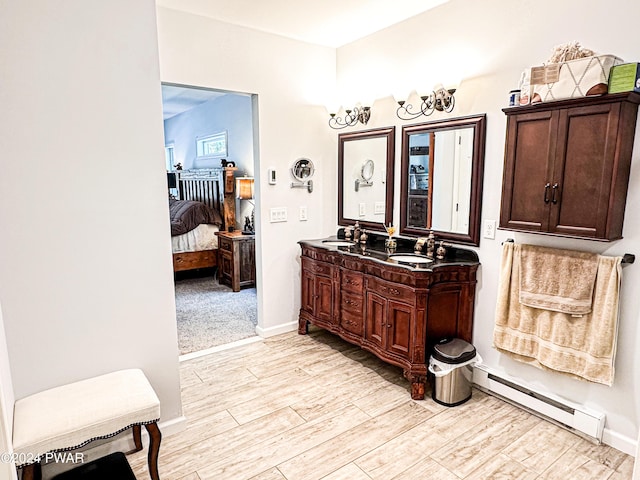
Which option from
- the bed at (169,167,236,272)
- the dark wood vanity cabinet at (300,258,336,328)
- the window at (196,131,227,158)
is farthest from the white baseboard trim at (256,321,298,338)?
the window at (196,131,227,158)

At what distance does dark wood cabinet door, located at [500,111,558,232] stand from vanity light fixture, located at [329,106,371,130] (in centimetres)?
149

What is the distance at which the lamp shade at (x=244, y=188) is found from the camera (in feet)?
17.6

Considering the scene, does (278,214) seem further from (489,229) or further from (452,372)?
(452,372)

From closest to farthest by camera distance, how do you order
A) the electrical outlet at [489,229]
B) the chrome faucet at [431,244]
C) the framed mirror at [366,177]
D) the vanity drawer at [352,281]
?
the electrical outlet at [489,229] → the chrome faucet at [431,244] → the vanity drawer at [352,281] → the framed mirror at [366,177]

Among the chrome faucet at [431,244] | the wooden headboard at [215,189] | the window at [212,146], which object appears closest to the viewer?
the chrome faucet at [431,244]

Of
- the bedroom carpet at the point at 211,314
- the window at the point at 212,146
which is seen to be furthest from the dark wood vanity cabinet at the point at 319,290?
the window at the point at 212,146

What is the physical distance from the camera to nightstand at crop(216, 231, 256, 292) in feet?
16.9

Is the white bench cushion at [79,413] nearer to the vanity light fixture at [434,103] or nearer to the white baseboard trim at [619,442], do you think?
the white baseboard trim at [619,442]

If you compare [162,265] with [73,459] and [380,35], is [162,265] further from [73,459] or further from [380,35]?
[380,35]

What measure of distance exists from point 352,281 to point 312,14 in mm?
2175

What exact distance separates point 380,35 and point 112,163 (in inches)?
102

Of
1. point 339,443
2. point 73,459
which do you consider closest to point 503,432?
point 339,443

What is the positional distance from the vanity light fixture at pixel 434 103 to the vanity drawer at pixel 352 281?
1398 millimetres

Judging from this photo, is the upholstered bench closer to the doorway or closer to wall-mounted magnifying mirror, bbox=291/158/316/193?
the doorway
